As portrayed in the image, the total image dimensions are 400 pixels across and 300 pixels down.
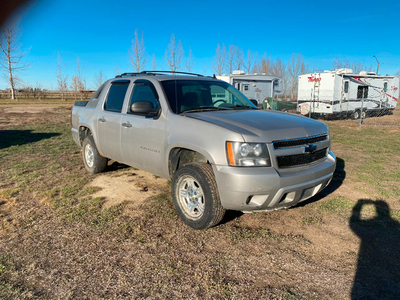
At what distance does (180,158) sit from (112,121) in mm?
1626

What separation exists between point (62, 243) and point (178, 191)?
139 cm

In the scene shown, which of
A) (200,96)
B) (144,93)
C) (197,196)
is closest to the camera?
(197,196)

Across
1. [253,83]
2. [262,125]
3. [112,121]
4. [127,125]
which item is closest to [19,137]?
[112,121]

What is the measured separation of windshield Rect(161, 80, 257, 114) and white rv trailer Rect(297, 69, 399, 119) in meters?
14.2

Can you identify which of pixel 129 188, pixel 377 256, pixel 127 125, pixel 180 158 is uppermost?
pixel 127 125

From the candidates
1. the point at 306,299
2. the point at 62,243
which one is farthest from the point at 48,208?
the point at 306,299

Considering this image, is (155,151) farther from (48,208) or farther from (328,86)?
(328,86)

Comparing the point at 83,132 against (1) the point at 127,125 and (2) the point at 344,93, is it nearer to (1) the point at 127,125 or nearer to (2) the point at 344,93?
(1) the point at 127,125

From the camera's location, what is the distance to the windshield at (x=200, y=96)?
4004 mm

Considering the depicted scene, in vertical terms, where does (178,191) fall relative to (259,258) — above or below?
above

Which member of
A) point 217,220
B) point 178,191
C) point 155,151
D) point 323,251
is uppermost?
point 155,151

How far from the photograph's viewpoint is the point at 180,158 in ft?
12.6

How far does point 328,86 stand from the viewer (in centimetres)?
1794

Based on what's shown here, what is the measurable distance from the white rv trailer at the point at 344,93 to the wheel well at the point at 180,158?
1528 centimetres
